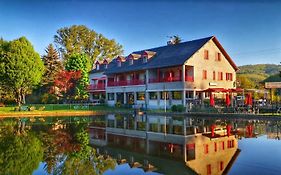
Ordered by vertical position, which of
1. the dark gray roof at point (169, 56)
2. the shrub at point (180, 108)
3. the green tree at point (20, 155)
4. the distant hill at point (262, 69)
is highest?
the distant hill at point (262, 69)

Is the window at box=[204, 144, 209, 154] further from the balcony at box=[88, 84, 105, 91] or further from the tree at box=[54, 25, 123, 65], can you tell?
the tree at box=[54, 25, 123, 65]

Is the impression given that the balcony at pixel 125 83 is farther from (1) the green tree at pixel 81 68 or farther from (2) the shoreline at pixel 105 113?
(2) the shoreline at pixel 105 113

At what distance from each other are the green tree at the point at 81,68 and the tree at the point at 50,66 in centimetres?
194

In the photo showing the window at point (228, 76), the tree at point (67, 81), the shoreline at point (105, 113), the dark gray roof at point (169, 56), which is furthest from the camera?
the tree at point (67, 81)

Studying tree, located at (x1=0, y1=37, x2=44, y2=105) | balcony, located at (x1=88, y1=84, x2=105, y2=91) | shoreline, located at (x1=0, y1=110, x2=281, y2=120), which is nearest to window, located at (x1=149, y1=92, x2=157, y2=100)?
shoreline, located at (x1=0, y1=110, x2=281, y2=120)

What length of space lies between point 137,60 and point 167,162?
123ft

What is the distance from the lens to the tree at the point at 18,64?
4062 centimetres

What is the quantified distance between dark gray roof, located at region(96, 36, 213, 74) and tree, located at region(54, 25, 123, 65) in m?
20.5

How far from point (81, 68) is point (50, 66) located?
17.7 feet

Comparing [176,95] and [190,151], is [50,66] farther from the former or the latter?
[190,151]

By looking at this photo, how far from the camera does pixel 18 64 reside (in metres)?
41.1

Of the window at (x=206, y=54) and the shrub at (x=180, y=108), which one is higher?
the window at (x=206, y=54)

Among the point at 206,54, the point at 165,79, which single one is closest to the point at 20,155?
the point at 165,79

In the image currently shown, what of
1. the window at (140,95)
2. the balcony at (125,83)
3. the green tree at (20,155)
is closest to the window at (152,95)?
the window at (140,95)
